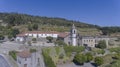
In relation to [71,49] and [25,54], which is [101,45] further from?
[25,54]

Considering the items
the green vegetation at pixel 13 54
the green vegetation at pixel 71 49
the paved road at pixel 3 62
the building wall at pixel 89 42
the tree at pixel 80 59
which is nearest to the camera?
the paved road at pixel 3 62

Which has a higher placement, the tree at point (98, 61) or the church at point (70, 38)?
the church at point (70, 38)

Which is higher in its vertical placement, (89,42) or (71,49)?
(89,42)

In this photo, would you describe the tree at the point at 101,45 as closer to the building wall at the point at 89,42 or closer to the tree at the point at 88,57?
the building wall at the point at 89,42

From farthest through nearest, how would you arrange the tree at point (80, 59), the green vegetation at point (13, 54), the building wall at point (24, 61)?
the tree at point (80, 59), the green vegetation at point (13, 54), the building wall at point (24, 61)

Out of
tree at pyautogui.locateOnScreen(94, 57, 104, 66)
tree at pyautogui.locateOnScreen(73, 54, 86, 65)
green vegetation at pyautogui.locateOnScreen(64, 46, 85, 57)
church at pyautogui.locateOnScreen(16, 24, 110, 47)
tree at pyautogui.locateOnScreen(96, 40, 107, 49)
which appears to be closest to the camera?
tree at pyautogui.locateOnScreen(73, 54, 86, 65)

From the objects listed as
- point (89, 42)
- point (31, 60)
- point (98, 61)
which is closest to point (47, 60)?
point (31, 60)

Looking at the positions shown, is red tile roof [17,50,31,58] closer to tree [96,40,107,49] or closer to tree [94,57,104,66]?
tree [94,57,104,66]

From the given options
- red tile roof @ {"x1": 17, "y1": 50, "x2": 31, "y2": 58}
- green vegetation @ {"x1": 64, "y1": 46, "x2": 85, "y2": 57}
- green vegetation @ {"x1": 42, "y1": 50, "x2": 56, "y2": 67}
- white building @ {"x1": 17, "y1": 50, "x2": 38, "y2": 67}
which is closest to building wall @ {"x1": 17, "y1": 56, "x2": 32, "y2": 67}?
white building @ {"x1": 17, "y1": 50, "x2": 38, "y2": 67}

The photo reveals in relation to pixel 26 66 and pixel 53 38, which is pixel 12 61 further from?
pixel 53 38

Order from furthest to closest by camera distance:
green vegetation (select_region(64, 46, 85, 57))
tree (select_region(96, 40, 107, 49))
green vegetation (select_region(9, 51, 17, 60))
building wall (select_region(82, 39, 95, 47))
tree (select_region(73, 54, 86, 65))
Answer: building wall (select_region(82, 39, 95, 47))
tree (select_region(96, 40, 107, 49))
green vegetation (select_region(64, 46, 85, 57))
tree (select_region(73, 54, 86, 65))
green vegetation (select_region(9, 51, 17, 60))

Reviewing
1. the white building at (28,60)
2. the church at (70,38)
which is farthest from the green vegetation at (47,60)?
the church at (70,38)

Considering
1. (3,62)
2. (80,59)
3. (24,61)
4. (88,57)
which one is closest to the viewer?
(3,62)
